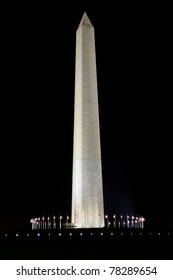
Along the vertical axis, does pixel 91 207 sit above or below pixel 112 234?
above

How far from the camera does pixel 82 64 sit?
38438 mm

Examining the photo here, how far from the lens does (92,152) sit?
121ft

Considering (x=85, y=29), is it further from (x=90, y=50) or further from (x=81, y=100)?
(x=81, y=100)

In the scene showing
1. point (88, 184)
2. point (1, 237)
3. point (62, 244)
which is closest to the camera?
point (62, 244)

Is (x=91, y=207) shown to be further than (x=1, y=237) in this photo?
Yes

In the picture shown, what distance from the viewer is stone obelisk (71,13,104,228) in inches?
1427

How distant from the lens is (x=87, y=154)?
36.6 m

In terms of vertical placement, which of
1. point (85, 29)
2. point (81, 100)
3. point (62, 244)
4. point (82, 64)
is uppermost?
point (85, 29)

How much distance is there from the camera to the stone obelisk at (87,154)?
3625 centimetres

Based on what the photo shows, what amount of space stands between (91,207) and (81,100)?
9519mm
